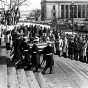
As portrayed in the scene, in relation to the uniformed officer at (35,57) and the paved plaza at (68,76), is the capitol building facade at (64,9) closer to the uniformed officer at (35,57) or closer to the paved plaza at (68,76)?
the paved plaza at (68,76)

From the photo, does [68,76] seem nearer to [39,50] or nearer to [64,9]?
[39,50]

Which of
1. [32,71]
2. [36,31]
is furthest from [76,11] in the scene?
[32,71]

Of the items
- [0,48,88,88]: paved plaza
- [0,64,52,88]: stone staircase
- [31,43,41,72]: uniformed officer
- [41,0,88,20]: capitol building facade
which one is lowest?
[0,48,88,88]: paved plaza

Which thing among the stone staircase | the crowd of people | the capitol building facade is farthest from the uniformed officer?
the capitol building facade

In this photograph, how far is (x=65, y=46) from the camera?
23891 mm

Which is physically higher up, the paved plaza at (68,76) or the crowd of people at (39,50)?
the crowd of people at (39,50)

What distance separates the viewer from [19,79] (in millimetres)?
13438

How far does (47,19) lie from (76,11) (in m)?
12.9

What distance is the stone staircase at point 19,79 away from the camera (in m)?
12.2

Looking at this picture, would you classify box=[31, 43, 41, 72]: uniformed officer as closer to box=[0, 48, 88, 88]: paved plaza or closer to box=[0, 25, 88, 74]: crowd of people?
box=[0, 25, 88, 74]: crowd of people

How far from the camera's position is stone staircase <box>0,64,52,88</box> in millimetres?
12195

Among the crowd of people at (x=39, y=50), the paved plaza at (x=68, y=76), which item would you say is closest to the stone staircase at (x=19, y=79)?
the paved plaza at (x=68, y=76)

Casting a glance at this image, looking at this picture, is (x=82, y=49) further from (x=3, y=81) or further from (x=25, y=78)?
(x=3, y=81)

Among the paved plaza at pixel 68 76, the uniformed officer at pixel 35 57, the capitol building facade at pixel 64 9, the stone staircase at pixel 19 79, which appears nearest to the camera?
the stone staircase at pixel 19 79
